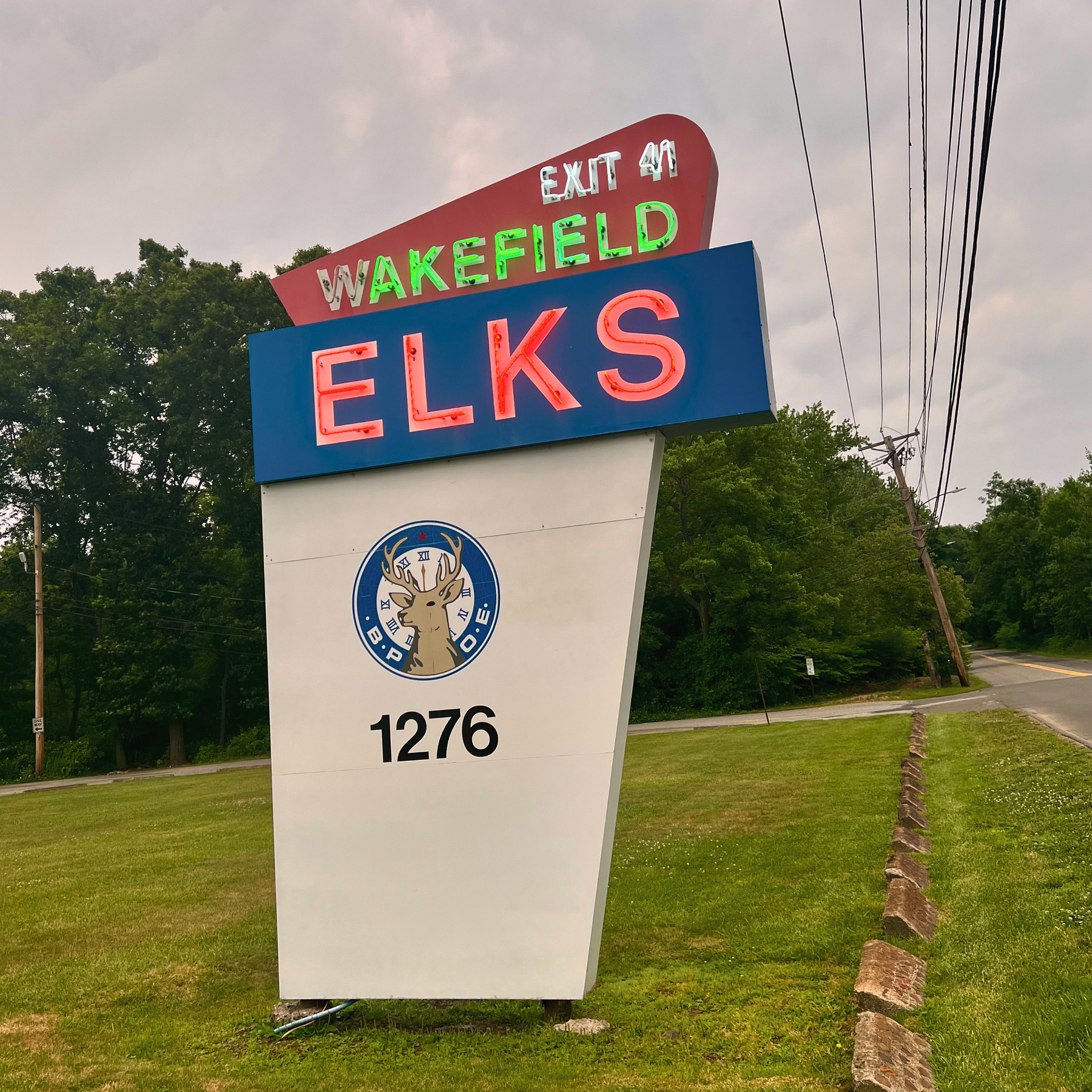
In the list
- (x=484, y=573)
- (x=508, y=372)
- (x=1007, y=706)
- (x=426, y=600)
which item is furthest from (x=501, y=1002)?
(x=1007, y=706)

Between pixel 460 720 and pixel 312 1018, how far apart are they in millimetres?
1980

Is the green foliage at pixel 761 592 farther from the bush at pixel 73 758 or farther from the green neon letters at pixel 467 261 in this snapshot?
the green neon letters at pixel 467 261

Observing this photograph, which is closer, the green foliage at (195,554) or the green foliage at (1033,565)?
the green foliage at (195,554)

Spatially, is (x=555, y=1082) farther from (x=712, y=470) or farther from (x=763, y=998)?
(x=712, y=470)

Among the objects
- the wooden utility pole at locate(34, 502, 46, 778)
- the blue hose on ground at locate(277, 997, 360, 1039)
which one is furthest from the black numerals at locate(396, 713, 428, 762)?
the wooden utility pole at locate(34, 502, 46, 778)

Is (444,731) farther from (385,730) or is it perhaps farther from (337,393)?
(337,393)

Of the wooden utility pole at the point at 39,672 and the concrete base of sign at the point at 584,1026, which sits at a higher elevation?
the wooden utility pole at the point at 39,672

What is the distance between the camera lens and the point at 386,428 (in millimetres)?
5750

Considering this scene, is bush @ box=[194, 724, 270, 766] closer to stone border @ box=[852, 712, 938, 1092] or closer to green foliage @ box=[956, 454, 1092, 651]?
stone border @ box=[852, 712, 938, 1092]

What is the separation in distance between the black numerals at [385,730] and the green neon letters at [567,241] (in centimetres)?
319

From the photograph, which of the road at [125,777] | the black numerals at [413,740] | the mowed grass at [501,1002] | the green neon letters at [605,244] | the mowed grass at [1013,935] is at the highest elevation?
the green neon letters at [605,244]

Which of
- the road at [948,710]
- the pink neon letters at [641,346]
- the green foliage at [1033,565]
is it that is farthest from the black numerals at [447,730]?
the green foliage at [1033,565]

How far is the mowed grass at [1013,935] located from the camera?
3.95 meters

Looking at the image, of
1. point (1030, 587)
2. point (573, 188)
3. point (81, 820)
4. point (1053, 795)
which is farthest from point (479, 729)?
point (1030, 587)
